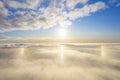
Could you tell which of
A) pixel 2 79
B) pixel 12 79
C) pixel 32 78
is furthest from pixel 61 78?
pixel 2 79

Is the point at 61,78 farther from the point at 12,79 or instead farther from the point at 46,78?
the point at 12,79

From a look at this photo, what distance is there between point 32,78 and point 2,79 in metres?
7.30

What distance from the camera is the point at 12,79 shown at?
1451 inches

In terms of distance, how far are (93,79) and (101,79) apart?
1.94 m

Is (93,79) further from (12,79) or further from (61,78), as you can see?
(12,79)

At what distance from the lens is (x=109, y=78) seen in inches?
1404

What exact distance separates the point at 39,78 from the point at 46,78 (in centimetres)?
183

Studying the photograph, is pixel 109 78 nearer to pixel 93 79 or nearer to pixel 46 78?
pixel 93 79

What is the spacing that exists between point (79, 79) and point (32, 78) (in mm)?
12097

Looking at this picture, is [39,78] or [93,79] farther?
[39,78]

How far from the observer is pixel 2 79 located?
3628cm

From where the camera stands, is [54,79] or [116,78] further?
[54,79]

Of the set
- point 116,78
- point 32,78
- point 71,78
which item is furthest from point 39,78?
point 116,78

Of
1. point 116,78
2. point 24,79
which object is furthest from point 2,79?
point 116,78
